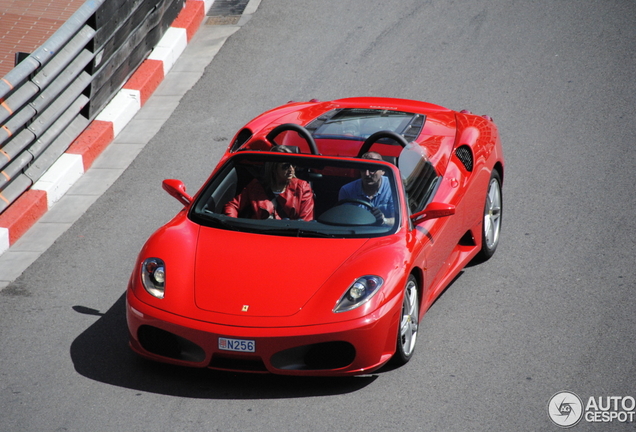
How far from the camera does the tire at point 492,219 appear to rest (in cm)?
720

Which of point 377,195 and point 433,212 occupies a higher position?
point 377,195

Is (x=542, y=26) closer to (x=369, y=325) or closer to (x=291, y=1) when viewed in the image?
(x=291, y=1)

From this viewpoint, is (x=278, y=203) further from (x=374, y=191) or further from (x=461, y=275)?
(x=461, y=275)

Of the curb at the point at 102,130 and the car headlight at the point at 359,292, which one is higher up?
the car headlight at the point at 359,292

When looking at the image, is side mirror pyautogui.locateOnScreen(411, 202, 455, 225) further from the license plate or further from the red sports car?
the license plate

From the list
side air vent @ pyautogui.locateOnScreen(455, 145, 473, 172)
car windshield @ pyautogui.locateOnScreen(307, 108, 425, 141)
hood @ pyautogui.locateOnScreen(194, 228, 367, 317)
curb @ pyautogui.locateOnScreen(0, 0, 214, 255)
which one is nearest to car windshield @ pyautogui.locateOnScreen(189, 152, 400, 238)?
hood @ pyautogui.locateOnScreen(194, 228, 367, 317)

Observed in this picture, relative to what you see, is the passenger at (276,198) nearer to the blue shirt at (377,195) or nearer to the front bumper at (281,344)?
the blue shirt at (377,195)

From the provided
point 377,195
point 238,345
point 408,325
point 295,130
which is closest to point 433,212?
point 377,195

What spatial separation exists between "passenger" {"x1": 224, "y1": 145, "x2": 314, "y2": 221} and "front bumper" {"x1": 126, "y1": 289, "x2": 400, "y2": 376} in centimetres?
113

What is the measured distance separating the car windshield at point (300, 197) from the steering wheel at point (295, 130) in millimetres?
322

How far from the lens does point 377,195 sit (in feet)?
19.9

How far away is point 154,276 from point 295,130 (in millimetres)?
1768

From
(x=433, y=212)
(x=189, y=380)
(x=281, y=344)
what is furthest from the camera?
(x=433, y=212)

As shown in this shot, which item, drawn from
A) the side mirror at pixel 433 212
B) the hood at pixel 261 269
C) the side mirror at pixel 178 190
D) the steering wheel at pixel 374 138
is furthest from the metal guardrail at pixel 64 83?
the side mirror at pixel 433 212
